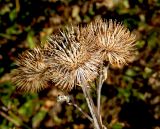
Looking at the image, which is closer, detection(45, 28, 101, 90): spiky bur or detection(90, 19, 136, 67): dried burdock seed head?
detection(45, 28, 101, 90): spiky bur

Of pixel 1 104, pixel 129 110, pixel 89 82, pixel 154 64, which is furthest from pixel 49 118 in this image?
pixel 89 82

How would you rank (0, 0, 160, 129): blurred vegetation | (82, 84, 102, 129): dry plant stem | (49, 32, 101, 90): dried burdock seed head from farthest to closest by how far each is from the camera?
(0, 0, 160, 129): blurred vegetation < (82, 84, 102, 129): dry plant stem < (49, 32, 101, 90): dried burdock seed head

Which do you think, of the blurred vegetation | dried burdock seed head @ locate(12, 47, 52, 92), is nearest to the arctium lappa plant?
dried burdock seed head @ locate(12, 47, 52, 92)

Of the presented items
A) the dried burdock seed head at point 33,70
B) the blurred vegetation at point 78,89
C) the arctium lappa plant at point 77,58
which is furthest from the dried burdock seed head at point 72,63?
the blurred vegetation at point 78,89

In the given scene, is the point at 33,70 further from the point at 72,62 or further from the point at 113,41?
the point at 113,41

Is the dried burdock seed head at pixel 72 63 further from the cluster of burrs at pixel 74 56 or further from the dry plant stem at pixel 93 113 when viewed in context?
the dry plant stem at pixel 93 113

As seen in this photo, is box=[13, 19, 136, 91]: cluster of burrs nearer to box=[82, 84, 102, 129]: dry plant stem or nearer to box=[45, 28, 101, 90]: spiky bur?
box=[45, 28, 101, 90]: spiky bur
